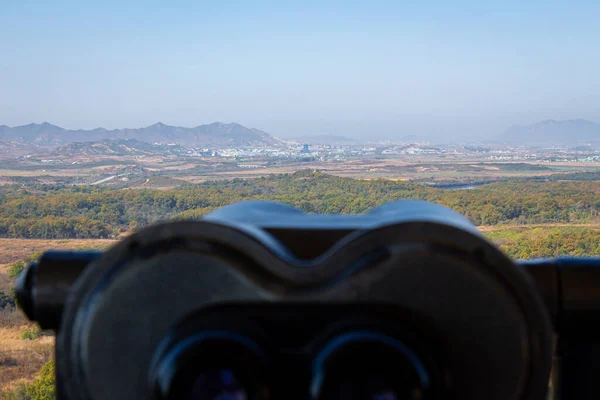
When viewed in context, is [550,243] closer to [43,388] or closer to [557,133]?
[43,388]

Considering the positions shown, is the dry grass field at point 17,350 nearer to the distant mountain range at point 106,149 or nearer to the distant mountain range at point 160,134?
the distant mountain range at point 106,149

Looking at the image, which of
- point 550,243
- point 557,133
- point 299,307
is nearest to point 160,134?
point 557,133

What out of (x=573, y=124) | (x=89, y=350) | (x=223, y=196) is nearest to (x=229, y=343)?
(x=89, y=350)

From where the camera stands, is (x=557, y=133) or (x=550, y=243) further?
(x=557, y=133)

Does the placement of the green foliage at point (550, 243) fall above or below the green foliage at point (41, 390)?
above

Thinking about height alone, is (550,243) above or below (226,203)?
below

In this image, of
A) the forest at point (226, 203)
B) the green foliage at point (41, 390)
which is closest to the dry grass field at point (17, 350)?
the green foliage at point (41, 390)
